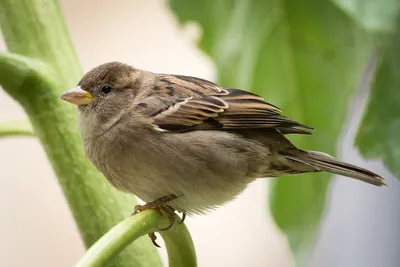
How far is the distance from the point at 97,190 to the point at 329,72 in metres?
0.38

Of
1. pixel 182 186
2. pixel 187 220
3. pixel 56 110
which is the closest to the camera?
pixel 56 110

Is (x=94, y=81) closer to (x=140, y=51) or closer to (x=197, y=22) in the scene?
(x=197, y=22)

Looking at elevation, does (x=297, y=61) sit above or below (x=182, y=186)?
above

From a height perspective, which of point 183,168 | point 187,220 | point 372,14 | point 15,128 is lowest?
point 187,220

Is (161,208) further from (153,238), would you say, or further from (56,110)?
(56,110)

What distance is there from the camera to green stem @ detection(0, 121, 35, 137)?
722 millimetres

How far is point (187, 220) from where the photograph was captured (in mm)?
1887

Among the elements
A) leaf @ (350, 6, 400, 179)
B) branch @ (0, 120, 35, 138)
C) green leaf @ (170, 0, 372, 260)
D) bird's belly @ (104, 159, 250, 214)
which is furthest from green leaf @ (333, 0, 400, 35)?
branch @ (0, 120, 35, 138)

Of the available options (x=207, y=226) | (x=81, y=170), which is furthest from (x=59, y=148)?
(x=207, y=226)

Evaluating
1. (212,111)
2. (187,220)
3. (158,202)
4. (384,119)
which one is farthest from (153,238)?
(187,220)

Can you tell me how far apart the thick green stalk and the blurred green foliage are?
A: 0.83 ft

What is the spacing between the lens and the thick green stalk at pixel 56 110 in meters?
0.67

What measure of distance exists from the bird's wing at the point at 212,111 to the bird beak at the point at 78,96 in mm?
95

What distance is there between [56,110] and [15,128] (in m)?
0.08
